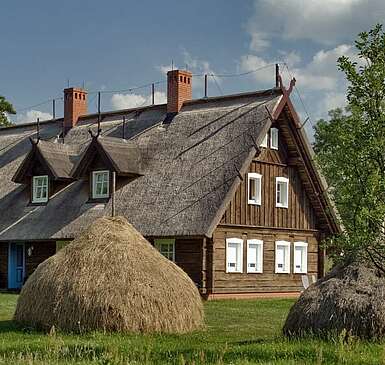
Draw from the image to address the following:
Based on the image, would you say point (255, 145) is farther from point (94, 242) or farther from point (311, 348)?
point (311, 348)

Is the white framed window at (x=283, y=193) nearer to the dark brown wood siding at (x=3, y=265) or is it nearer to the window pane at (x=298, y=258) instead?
the window pane at (x=298, y=258)

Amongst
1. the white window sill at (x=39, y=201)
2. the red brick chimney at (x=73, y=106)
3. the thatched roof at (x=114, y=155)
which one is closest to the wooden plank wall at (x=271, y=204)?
the thatched roof at (x=114, y=155)

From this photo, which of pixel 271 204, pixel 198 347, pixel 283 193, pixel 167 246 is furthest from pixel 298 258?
pixel 198 347

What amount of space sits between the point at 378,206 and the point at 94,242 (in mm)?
7622

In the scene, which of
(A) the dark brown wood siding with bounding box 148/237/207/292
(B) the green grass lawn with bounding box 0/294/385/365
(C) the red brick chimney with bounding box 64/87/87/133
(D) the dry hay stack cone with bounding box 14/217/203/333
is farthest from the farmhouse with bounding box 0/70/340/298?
(D) the dry hay stack cone with bounding box 14/217/203/333

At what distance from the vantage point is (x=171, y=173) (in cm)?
3397

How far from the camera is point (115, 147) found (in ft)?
117

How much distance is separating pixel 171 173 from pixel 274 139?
4.66 m

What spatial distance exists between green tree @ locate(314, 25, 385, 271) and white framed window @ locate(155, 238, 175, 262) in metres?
17.7

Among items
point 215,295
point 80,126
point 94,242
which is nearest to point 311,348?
point 94,242

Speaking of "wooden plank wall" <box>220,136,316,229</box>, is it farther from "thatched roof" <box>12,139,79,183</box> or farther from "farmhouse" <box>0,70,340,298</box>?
"thatched roof" <box>12,139,79,183</box>

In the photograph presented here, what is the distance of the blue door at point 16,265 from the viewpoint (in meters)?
37.5

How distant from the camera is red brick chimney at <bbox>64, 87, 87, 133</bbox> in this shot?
140 feet

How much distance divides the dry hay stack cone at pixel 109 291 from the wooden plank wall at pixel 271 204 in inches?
512
